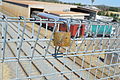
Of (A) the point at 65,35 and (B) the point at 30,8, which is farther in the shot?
(B) the point at 30,8

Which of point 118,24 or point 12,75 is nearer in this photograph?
point 118,24

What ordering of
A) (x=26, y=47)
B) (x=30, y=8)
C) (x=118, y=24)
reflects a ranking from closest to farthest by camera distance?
(x=118, y=24)
(x=26, y=47)
(x=30, y=8)

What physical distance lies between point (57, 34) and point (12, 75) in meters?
3.63

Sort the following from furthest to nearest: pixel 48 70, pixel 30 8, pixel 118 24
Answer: pixel 30 8
pixel 48 70
pixel 118 24

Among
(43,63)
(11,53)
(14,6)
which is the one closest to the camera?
(43,63)

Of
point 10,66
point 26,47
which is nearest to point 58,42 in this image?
point 10,66

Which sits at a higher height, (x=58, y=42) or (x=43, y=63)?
(x=58, y=42)

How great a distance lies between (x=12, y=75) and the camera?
602 centimetres

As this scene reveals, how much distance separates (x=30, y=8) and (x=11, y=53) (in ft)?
39.5

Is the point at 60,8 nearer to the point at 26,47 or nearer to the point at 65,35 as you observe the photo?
A: the point at 26,47

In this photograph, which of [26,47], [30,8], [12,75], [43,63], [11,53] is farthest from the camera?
[30,8]

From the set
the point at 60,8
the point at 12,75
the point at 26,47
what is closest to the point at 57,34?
the point at 12,75

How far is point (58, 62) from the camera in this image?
7461 millimetres

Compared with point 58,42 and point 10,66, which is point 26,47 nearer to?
point 10,66
